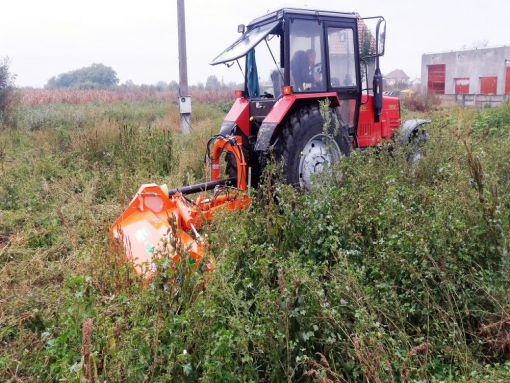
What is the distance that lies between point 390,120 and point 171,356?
5.34 metres

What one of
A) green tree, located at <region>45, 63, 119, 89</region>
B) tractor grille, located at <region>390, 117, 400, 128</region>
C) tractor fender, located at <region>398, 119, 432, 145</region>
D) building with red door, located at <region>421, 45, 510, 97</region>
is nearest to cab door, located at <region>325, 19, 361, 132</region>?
tractor fender, located at <region>398, 119, 432, 145</region>

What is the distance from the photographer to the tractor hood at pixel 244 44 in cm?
441

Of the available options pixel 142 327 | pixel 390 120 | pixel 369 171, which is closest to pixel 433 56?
pixel 390 120

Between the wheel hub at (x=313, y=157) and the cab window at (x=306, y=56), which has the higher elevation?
the cab window at (x=306, y=56)

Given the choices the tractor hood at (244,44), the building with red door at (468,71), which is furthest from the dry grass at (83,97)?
the tractor hood at (244,44)

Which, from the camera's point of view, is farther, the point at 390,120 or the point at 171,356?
the point at 390,120

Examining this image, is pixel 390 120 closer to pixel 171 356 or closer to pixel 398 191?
pixel 398 191

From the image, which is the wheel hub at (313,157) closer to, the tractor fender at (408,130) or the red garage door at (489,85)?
the tractor fender at (408,130)

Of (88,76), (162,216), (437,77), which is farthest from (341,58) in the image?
(88,76)

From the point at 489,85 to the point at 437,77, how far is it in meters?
4.57

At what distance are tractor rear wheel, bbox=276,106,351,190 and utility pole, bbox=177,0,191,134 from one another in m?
5.16

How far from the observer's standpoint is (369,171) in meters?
3.80

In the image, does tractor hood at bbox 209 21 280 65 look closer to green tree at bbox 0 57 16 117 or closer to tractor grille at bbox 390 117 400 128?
tractor grille at bbox 390 117 400 128

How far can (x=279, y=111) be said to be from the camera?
4.50 meters
